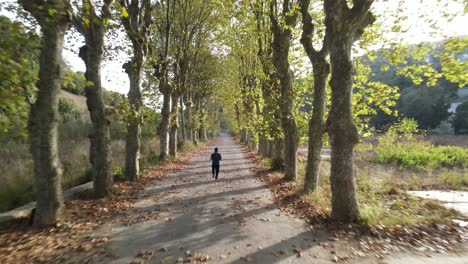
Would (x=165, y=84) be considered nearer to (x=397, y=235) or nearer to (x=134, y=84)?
(x=134, y=84)

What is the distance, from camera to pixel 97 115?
32.5 feet

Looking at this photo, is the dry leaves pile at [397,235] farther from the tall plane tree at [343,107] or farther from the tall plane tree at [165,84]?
the tall plane tree at [165,84]

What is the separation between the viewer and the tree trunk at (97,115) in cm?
983

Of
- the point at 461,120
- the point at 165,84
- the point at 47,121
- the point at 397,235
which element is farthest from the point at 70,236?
the point at 461,120

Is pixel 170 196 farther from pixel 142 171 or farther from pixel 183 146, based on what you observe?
pixel 183 146

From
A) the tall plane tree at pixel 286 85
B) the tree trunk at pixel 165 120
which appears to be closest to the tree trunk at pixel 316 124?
the tall plane tree at pixel 286 85

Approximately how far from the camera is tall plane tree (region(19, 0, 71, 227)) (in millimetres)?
6965

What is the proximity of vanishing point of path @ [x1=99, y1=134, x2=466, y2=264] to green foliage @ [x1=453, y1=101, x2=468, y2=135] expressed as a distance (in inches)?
2196

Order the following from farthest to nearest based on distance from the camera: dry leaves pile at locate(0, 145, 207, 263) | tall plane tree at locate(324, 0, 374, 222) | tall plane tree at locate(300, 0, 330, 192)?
tall plane tree at locate(300, 0, 330, 192)
tall plane tree at locate(324, 0, 374, 222)
dry leaves pile at locate(0, 145, 207, 263)

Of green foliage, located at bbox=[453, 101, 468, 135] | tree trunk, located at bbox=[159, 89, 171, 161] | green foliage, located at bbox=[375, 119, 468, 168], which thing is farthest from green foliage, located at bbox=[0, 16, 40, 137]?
green foliage, located at bbox=[453, 101, 468, 135]

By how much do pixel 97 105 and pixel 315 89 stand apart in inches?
283

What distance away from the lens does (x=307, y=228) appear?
24.7 ft

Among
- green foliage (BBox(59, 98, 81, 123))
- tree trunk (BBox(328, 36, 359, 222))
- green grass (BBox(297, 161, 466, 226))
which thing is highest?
green foliage (BBox(59, 98, 81, 123))

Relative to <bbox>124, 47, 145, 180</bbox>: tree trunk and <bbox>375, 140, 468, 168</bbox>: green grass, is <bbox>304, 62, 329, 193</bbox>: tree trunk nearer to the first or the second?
<bbox>124, 47, 145, 180</bbox>: tree trunk
